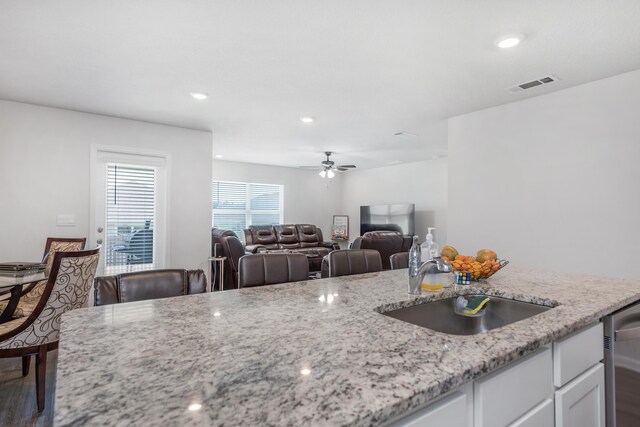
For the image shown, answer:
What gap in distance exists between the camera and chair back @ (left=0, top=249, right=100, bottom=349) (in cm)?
214

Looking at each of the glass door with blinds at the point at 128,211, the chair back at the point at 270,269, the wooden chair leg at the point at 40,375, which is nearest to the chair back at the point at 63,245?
the glass door with blinds at the point at 128,211

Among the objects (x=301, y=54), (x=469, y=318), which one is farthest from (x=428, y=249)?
(x=301, y=54)

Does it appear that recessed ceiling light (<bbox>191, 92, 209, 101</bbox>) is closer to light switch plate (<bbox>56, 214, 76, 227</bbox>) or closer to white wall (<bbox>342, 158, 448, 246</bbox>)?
light switch plate (<bbox>56, 214, 76, 227</bbox>)

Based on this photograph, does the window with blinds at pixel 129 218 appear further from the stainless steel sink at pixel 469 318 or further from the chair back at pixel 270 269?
the stainless steel sink at pixel 469 318

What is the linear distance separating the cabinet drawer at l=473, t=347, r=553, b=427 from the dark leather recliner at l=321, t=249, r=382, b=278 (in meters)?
1.35

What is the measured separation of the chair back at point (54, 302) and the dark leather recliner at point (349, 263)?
168 cm

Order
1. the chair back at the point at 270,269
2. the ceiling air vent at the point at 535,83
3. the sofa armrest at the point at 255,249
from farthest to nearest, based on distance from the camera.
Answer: the sofa armrest at the point at 255,249 → the ceiling air vent at the point at 535,83 → the chair back at the point at 270,269

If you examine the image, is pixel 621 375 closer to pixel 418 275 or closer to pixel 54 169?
pixel 418 275

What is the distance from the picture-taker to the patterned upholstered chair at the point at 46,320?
2.14 meters

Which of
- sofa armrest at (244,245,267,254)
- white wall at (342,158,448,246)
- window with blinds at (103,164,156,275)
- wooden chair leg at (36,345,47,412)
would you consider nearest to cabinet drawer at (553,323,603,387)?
wooden chair leg at (36,345,47,412)

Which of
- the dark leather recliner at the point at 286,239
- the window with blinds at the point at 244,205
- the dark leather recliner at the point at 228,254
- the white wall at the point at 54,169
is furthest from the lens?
the window with blinds at the point at 244,205

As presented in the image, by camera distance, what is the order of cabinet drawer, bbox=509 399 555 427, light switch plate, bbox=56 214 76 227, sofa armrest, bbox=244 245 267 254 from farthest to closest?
sofa armrest, bbox=244 245 267 254, light switch plate, bbox=56 214 76 227, cabinet drawer, bbox=509 399 555 427

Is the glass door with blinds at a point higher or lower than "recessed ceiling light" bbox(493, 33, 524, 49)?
lower

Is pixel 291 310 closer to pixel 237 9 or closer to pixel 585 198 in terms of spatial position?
pixel 237 9
